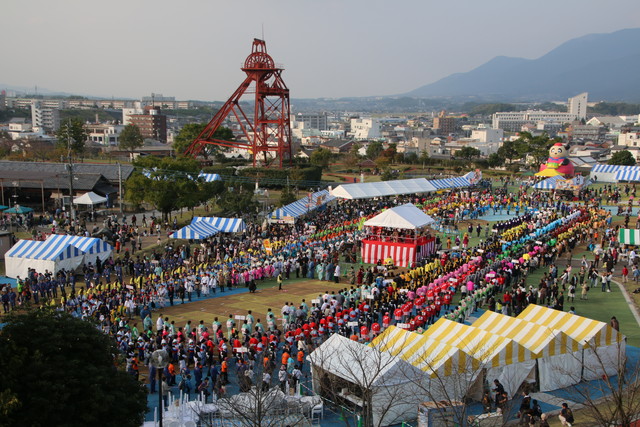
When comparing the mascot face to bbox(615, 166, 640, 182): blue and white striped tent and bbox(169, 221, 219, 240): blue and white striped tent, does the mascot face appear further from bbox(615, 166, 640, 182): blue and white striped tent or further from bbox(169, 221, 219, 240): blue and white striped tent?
bbox(169, 221, 219, 240): blue and white striped tent

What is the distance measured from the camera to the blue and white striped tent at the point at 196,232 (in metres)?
25.5

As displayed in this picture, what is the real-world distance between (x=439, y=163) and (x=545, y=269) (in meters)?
47.6

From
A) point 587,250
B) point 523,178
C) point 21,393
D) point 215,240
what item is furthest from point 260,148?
point 21,393

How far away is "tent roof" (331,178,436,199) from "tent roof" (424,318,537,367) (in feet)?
76.9

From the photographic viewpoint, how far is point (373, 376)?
10.5 meters

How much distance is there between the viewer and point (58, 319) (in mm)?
8992

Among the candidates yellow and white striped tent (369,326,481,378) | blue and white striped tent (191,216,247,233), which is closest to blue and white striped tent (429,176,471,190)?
blue and white striped tent (191,216,247,233)

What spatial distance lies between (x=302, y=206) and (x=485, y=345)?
2126 cm

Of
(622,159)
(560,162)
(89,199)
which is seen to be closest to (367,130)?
(622,159)

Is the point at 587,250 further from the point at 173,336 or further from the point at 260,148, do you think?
the point at 260,148

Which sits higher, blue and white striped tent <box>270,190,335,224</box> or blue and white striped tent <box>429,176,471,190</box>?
blue and white striped tent <box>429,176,471,190</box>

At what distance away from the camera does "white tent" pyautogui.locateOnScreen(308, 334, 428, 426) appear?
10836 millimetres

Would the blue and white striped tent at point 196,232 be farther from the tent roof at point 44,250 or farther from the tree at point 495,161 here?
the tree at point 495,161

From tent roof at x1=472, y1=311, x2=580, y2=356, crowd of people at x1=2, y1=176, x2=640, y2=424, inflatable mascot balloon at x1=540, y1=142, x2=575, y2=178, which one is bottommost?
crowd of people at x1=2, y1=176, x2=640, y2=424
